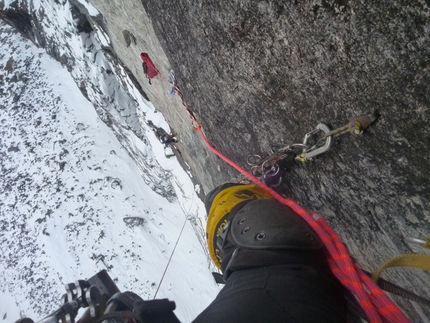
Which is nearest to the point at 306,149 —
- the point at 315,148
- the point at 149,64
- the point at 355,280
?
the point at 315,148

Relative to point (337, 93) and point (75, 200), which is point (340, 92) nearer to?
point (337, 93)

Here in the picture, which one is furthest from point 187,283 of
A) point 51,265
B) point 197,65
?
point 197,65

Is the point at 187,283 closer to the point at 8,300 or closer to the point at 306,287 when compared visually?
the point at 8,300

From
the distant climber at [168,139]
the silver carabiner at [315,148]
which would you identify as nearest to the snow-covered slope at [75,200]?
the distant climber at [168,139]

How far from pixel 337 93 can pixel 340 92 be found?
0.05 feet

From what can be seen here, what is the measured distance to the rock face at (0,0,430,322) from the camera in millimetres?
872

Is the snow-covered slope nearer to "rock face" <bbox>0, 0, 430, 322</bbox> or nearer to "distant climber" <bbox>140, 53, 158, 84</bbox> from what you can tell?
"distant climber" <bbox>140, 53, 158, 84</bbox>

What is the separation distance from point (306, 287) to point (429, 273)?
0.43m

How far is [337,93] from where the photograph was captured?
3.56ft

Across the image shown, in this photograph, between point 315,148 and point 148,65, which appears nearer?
point 315,148

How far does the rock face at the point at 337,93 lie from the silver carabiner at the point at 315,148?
0.11 ft

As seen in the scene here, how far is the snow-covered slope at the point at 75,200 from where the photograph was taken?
7.56m

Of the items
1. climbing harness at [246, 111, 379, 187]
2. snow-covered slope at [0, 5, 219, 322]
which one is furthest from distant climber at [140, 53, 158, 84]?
snow-covered slope at [0, 5, 219, 322]

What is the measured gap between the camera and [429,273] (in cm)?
110
